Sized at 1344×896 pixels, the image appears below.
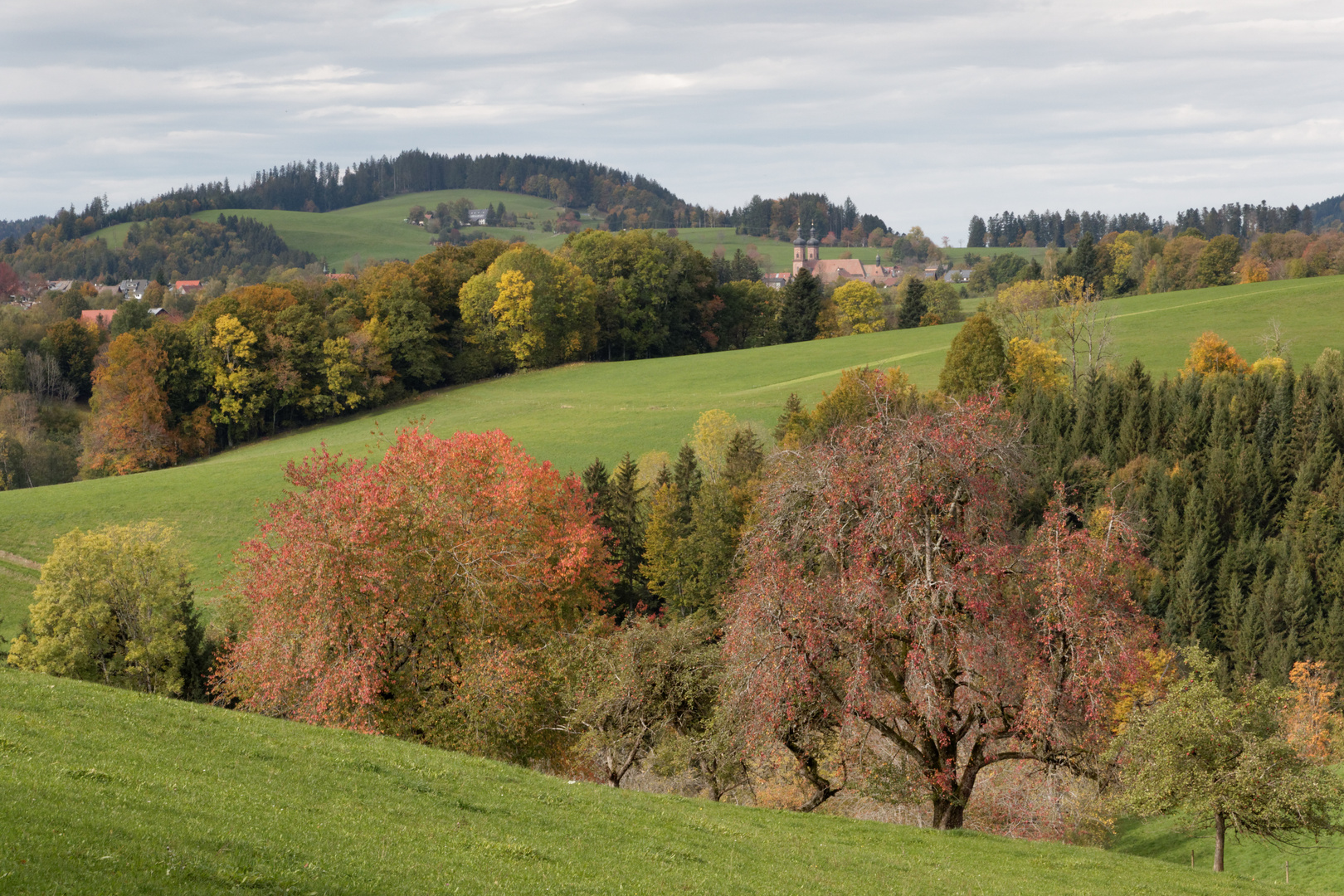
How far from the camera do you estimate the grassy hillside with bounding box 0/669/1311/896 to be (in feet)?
33.7

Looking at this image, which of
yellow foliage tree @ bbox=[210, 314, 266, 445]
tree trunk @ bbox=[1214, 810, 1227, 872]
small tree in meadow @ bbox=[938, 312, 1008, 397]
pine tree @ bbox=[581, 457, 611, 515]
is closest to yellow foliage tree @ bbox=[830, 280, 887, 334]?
small tree in meadow @ bbox=[938, 312, 1008, 397]

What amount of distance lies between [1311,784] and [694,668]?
16066 mm

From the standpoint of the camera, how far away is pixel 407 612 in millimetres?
31734

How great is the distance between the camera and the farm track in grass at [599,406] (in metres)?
64.6

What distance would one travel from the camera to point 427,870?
473 inches

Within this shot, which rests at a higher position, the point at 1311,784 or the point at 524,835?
the point at 524,835

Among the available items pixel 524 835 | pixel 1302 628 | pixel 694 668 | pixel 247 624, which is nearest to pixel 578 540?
pixel 694 668

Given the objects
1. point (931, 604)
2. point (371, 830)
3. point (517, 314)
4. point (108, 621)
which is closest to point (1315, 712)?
point (931, 604)

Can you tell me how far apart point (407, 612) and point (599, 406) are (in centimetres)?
5921

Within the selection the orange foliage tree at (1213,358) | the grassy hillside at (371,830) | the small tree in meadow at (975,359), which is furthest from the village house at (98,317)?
the grassy hillside at (371,830)

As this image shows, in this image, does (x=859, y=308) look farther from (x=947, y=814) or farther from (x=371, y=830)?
(x=371, y=830)

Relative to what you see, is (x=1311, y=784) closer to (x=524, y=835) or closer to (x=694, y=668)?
(x=694, y=668)

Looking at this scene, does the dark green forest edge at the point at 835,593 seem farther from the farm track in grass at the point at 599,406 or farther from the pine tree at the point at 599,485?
the farm track in grass at the point at 599,406

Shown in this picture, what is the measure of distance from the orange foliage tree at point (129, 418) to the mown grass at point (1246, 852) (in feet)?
275
